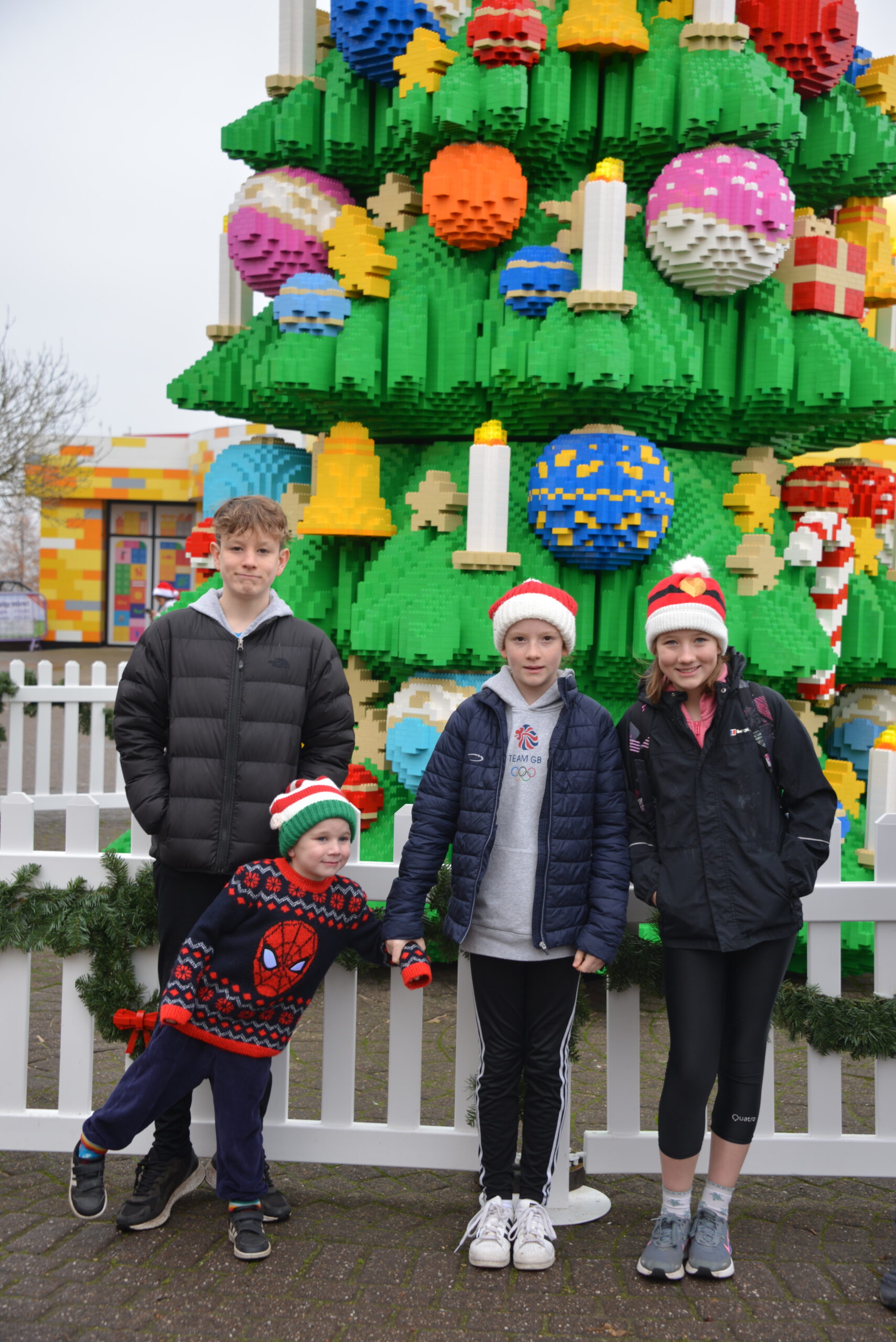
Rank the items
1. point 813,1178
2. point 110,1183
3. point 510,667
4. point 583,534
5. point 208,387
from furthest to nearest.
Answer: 1. point 208,387
2. point 583,534
3. point 813,1178
4. point 110,1183
5. point 510,667

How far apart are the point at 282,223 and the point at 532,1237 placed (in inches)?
184

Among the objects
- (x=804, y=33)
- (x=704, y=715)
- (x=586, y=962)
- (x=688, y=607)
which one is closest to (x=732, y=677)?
(x=704, y=715)

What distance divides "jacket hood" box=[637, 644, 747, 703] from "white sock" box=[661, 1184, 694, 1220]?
1224 millimetres

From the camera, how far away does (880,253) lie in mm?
5973

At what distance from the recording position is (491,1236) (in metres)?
2.85

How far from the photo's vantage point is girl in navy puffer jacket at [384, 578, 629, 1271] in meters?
2.85

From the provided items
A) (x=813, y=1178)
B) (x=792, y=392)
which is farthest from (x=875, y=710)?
(x=813, y=1178)

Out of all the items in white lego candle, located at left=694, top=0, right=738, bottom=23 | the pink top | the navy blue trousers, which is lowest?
the navy blue trousers

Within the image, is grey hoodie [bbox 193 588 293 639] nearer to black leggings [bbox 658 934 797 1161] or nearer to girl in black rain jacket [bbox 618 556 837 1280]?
girl in black rain jacket [bbox 618 556 837 1280]

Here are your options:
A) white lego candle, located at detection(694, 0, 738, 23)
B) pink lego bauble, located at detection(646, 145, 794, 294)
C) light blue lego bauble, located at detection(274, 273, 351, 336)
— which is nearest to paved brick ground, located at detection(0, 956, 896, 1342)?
pink lego bauble, located at detection(646, 145, 794, 294)

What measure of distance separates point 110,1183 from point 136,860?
915 millimetres

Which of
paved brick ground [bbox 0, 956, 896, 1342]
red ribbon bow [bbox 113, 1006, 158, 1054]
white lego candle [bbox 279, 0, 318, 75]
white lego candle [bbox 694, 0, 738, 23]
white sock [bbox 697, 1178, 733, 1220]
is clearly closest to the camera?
paved brick ground [bbox 0, 956, 896, 1342]

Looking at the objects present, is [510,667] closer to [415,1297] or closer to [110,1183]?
[415,1297]

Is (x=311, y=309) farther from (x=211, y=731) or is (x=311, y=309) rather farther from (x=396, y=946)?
(x=396, y=946)
